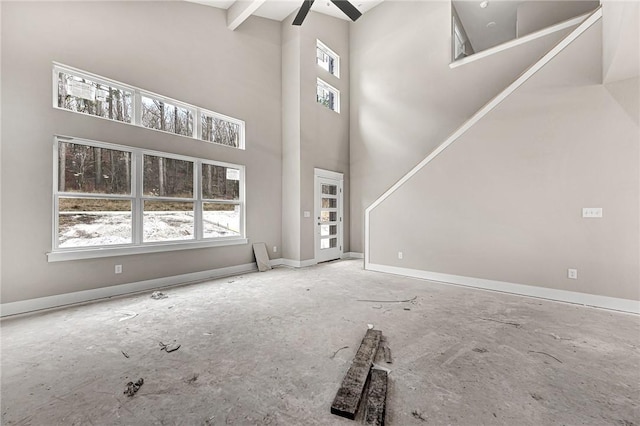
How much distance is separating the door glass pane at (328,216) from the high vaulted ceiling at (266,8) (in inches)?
171

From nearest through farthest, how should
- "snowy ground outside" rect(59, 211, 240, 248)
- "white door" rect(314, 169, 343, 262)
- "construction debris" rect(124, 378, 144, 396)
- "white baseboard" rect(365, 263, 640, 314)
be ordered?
"construction debris" rect(124, 378, 144, 396) < "white baseboard" rect(365, 263, 640, 314) < "snowy ground outside" rect(59, 211, 240, 248) < "white door" rect(314, 169, 343, 262)

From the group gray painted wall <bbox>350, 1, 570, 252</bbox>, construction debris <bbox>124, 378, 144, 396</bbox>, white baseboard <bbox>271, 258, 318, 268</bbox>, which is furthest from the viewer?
white baseboard <bbox>271, 258, 318, 268</bbox>

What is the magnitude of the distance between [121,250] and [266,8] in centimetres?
562

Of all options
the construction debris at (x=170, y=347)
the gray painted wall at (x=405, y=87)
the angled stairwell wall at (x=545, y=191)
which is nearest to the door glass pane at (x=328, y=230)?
the gray painted wall at (x=405, y=87)

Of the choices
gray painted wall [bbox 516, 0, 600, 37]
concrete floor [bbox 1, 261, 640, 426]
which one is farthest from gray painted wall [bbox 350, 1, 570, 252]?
concrete floor [bbox 1, 261, 640, 426]

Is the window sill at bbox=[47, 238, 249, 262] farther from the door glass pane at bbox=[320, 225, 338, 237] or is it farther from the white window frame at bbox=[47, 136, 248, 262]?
the door glass pane at bbox=[320, 225, 338, 237]

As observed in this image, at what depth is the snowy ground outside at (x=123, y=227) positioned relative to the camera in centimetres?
348

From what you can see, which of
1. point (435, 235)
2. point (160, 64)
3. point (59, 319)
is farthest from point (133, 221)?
point (435, 235)

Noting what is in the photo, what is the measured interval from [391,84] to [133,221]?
6.49 metres

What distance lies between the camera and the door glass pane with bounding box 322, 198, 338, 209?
21.9 feet

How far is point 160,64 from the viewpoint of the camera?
4273 mm

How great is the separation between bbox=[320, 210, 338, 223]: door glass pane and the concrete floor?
123 inches

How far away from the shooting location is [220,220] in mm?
5172

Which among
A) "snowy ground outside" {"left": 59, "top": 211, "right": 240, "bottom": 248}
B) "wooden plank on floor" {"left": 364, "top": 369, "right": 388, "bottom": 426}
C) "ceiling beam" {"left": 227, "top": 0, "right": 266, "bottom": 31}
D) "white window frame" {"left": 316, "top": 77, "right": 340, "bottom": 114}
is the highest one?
"ceiling beam" {"left": 227, "top": 0, "right": 266, "bottom": 31}
